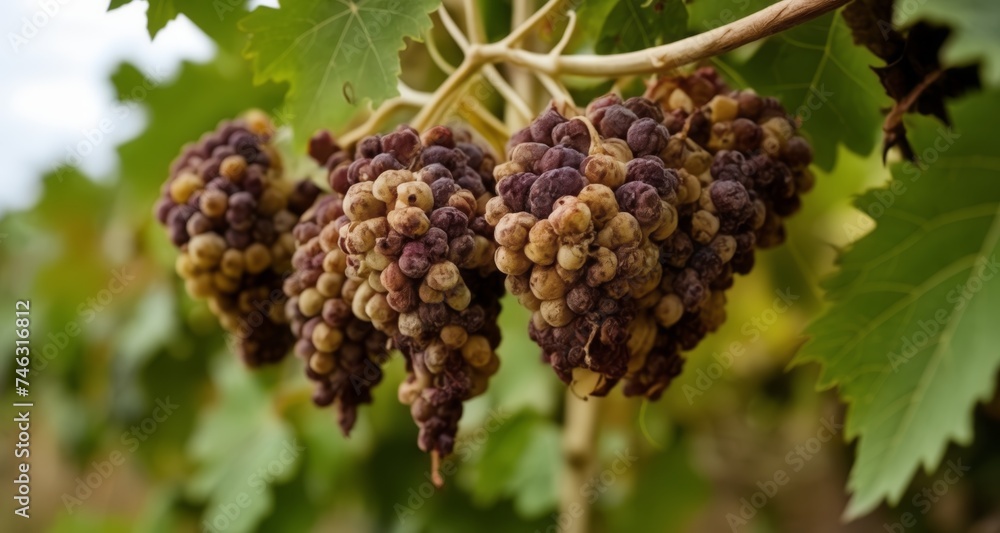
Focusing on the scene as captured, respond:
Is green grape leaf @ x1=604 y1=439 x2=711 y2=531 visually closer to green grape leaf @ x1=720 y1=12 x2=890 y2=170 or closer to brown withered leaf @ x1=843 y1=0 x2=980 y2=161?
green grape leaf @ x1=720 y1=12 x2=890 y2=170

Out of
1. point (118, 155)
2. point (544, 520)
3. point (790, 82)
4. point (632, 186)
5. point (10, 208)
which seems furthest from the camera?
point (10, 208)

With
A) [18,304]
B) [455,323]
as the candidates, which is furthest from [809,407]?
[18,304]

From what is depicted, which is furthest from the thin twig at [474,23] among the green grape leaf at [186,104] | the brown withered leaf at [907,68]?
the green grape leaf at [186,104]

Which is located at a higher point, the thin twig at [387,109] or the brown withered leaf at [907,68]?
the thin twig at [387,109]

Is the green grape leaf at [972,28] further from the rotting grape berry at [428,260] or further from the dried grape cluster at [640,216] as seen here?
the rotting grape berry at [428,260]

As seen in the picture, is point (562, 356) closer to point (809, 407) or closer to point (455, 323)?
point (455, 323)

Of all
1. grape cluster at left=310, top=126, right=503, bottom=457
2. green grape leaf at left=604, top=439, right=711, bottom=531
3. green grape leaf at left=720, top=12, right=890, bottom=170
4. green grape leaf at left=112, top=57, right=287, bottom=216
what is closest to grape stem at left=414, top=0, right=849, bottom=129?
grape cluster at left=310, top=126, right=503, bottom=457

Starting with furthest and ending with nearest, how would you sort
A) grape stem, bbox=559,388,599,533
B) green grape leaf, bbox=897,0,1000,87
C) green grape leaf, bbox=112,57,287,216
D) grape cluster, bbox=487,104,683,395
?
green grape leaf, bbox=112,57,287,216, grape stem, bbox=559,388,599,533, grape cluster, bbox=487,104,683,395, green grape leaf, bbox=897,0,1000,87
